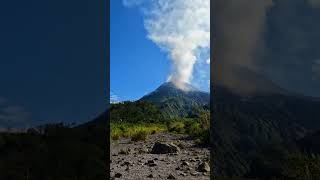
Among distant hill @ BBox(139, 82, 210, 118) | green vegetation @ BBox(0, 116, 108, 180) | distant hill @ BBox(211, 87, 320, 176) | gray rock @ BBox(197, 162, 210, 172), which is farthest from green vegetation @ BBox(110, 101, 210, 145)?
distant hill @ BBox(139, 82, 210, 118)

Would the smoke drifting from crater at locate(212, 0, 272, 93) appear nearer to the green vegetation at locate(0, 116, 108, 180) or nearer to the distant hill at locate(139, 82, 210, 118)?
the green vegetation at locate(0, 116, 108, 180)

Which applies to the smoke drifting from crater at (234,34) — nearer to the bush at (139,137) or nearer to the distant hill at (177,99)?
the bush at (139,137)

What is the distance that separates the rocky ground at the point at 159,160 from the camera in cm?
1083

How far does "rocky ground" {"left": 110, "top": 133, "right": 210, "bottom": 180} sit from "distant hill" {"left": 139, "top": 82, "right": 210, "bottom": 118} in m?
18.1

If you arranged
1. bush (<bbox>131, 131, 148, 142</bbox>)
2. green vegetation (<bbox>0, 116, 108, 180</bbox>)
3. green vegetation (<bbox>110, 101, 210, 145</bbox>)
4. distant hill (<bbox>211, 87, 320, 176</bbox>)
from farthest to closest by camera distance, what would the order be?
1. green vegetation (<bbox>110, 101, 210, 145</bbox>)
2. bush (<bbox>131, 131, 148, 142</bbox>)
3. green vegetation (<bbox>0, 116, 108, 180</bbox>)
4. distant hill (<bbox>211, 87, 320, 176</bbox>)

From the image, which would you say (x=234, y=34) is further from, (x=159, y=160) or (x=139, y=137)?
(x=139, y=137)

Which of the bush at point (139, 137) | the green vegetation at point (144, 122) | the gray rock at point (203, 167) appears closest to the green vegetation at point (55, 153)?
the gray rock at point (203, 167)

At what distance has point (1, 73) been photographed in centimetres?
900

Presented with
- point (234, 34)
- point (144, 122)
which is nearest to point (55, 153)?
point (234, 34)

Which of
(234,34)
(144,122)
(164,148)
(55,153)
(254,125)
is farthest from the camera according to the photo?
(144,122)

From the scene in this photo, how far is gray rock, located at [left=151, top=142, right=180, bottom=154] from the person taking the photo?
1311cm

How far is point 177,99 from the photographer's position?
46.9m

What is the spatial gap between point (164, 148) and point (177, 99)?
1327 inches

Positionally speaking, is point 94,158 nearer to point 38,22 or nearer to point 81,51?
point 81,51
